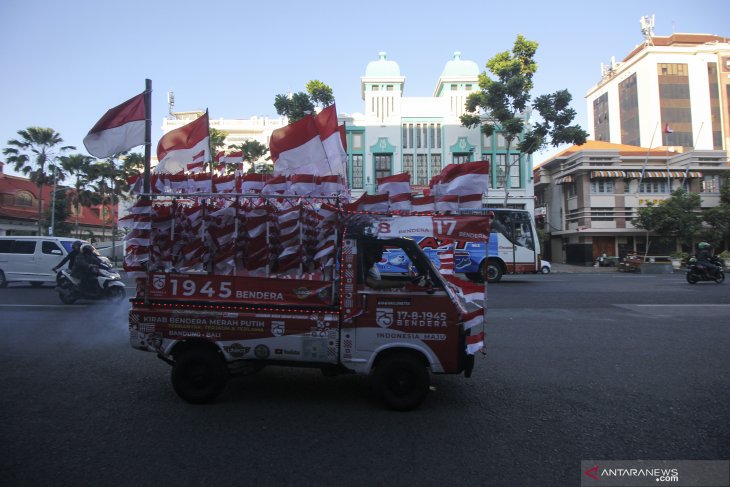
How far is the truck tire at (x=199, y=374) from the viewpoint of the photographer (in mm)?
4512

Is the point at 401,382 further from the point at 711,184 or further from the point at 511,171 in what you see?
the point at 711,184

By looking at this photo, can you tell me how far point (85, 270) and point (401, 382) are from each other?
1043 cm

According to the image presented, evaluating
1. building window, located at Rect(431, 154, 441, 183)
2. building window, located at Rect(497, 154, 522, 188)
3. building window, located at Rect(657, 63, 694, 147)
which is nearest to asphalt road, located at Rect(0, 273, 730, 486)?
building window, located at Rect(497, 154, 522, 188)

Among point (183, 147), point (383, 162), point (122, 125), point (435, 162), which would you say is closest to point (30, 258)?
point (122, 125)

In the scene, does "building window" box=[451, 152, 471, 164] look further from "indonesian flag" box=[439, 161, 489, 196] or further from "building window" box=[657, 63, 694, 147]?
"building window" box=[657, 63, 694, 147]

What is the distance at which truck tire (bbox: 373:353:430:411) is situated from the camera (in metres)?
4.32

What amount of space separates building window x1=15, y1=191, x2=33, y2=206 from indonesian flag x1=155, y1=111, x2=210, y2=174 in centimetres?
4378

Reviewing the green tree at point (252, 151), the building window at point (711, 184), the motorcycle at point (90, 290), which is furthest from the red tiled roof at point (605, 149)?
the motorcycle at point (90, 290)

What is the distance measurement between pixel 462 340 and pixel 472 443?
3.38 ft

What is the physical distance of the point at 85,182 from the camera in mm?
35562

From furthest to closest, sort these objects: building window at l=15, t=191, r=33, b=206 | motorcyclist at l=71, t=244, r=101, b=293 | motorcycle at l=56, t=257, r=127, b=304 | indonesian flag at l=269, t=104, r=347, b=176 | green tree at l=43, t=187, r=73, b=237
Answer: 1. building window at l=15, t=191, r=33, b=206
2. green tree at l=43, t=187, r=73, b=237
3. motorcycle at l=56, t=257, r=127, b=304
4. motorcyclist at l=71, t=244, r=101, b=293
5. indonesian flag at l=269, t=104, r=347, b=176

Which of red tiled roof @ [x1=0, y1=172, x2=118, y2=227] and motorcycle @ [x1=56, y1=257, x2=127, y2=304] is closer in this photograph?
motorcycle @ [x1=56, y1=257, x2=127, y2=304]

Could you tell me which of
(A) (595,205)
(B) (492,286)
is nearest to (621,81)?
(A) (595,205)

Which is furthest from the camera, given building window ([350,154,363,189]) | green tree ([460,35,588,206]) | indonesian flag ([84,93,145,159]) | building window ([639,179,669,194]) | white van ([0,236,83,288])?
building window ([639,179,669,194])
